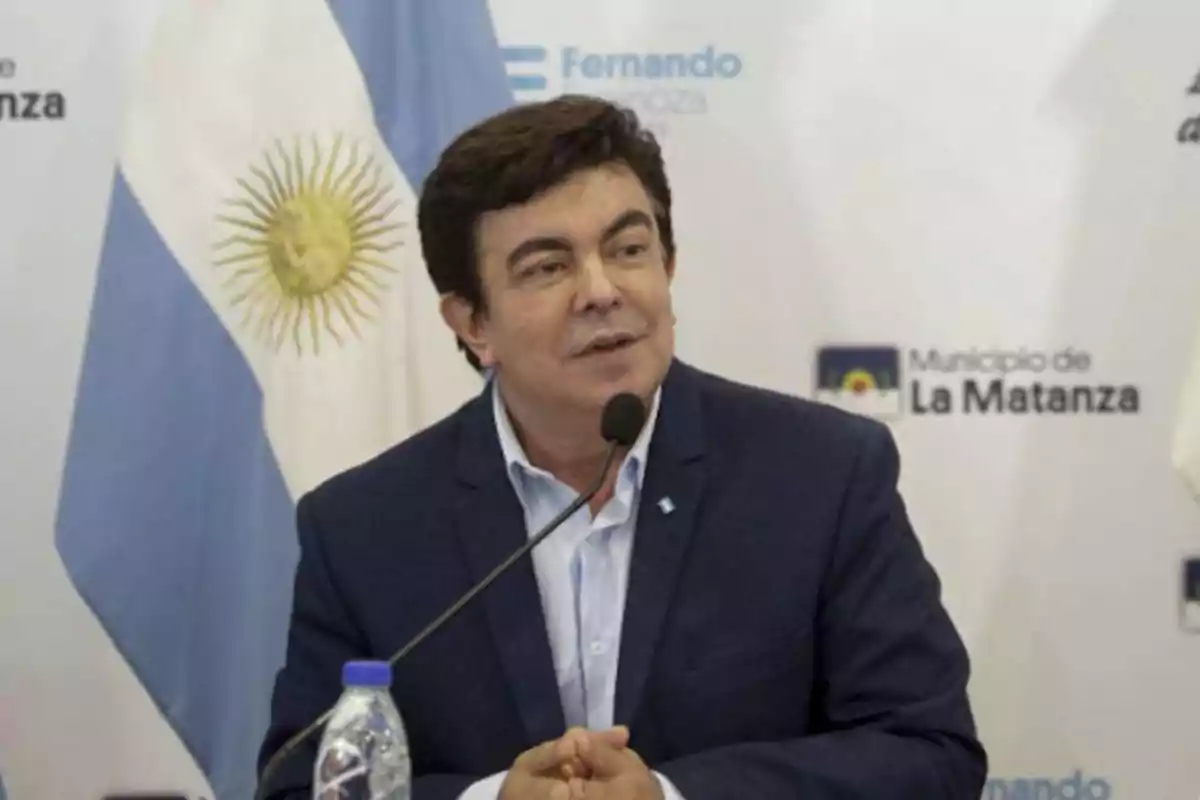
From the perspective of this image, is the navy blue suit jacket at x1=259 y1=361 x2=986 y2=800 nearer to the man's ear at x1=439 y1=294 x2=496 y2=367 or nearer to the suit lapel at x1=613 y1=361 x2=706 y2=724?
the suit lapel at x1=613 y1=361 x2=706 y2=724

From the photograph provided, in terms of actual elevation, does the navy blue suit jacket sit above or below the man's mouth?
below

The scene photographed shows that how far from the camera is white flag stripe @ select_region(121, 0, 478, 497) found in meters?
2.18

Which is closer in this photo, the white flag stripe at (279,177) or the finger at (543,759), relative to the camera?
the finger at (543,759)

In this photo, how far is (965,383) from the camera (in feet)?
7.15

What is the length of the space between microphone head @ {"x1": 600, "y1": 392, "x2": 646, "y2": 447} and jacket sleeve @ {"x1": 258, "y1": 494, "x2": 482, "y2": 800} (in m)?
0.48

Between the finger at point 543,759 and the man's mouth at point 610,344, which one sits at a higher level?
the man's mouth at point 610,344

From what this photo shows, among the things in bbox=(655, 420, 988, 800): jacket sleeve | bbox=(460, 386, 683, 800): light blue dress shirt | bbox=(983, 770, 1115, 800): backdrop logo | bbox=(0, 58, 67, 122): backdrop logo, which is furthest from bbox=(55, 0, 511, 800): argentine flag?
bbox=(983, 770, 1115, 800): backdrop logo

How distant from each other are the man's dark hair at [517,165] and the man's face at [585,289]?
0.06 ft

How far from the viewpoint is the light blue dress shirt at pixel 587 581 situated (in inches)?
66.7

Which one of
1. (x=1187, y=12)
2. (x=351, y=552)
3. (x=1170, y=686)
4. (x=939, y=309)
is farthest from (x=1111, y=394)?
(x=351, y=552)

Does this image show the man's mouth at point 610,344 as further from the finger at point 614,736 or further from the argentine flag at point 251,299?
the argentine flag at point 251,299

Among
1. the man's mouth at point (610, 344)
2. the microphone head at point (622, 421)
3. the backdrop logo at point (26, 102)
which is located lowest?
the microphone head at point (622, 421)

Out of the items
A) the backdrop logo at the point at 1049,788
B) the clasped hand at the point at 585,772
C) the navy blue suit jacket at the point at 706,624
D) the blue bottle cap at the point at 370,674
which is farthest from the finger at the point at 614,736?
the backdrop logo at the point at 1049,788

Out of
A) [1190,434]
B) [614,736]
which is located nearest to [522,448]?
[614,736]
